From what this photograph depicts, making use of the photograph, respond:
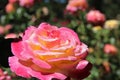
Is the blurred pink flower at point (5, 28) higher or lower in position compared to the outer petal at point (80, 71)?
higher

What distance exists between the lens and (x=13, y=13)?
3447 millimetres

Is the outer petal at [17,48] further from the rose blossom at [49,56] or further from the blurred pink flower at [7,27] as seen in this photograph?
the blurred pink flower at [7,27]

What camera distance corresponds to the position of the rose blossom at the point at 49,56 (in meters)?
1.03

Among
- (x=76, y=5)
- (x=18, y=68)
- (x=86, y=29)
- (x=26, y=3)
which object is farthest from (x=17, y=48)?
(x=76, y=5)

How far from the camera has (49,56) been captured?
1032mm

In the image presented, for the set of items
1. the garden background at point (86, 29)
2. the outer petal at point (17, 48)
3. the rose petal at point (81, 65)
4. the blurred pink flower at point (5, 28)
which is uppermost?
the garden background at point (86, 29)

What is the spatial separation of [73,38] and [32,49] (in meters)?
0.11

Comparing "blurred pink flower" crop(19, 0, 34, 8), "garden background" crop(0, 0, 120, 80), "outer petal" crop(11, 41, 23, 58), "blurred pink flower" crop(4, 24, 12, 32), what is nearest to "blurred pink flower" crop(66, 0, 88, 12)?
"garden background" crop(0, 0, 120, 80)

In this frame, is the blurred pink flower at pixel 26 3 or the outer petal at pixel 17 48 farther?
the blurred pink flower at pixel 26 3

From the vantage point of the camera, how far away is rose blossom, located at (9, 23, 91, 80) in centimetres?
103

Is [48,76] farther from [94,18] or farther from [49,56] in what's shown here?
[94,18]

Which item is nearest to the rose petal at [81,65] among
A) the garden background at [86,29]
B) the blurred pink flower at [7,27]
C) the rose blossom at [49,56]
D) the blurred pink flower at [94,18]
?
the rose blossom at [49,56]

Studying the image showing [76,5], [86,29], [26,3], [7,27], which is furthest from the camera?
[7,27]

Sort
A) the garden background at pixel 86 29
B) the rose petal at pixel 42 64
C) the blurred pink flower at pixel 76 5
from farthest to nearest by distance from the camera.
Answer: the blurred pink flower at pixel 76 5
the garden background at pixel 86 29
the rose petal at pixel 42 64
